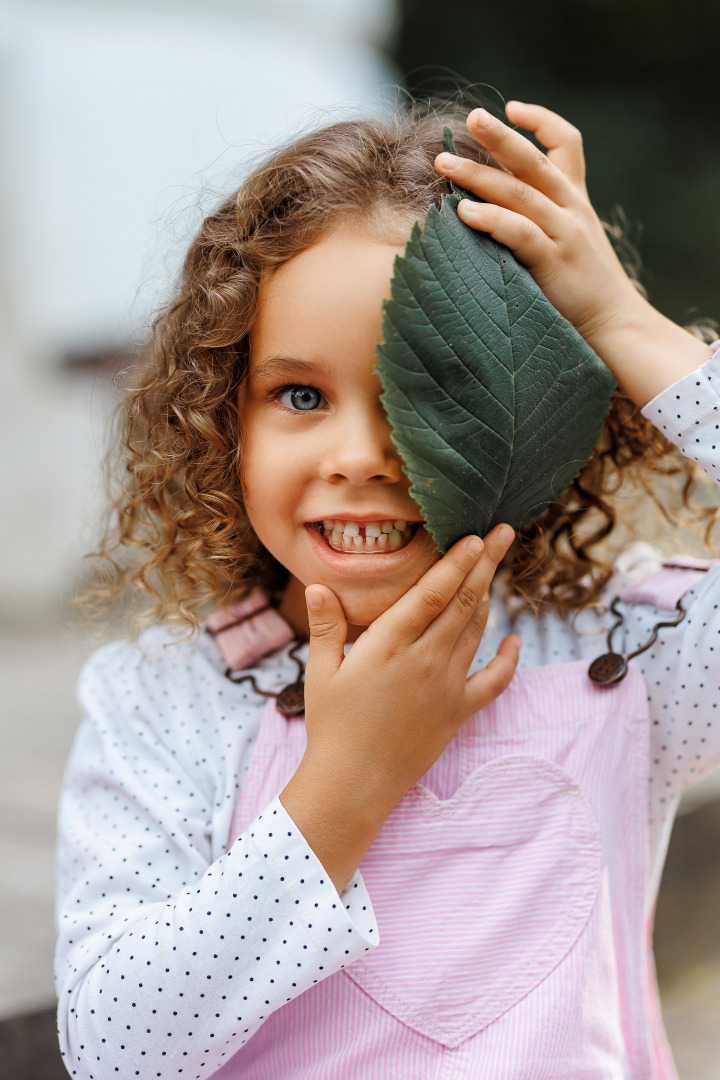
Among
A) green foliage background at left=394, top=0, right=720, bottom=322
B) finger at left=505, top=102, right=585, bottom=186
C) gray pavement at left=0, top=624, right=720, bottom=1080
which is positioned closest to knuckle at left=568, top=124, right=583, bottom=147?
finger at left=505, top=102, right=585, bottom=186

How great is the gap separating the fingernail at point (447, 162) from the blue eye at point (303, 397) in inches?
7.7

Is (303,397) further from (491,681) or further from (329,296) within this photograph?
(491,681)

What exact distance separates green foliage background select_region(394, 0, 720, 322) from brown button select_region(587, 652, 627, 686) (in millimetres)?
1914

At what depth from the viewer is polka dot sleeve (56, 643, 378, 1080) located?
0.69 metres

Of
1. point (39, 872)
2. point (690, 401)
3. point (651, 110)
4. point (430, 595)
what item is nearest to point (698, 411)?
point (690, 401)

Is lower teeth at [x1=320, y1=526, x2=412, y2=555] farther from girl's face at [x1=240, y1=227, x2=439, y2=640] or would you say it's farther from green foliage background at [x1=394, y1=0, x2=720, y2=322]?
green foliage background at [x1=394, y1=0, x2=720, y2=322]

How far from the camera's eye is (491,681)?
81 centimetres

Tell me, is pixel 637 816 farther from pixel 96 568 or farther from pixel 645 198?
pixel 645 198

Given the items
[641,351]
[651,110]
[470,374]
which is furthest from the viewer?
[651,110]

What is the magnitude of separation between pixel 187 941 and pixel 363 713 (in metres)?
0.21

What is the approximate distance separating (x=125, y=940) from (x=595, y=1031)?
41 cm

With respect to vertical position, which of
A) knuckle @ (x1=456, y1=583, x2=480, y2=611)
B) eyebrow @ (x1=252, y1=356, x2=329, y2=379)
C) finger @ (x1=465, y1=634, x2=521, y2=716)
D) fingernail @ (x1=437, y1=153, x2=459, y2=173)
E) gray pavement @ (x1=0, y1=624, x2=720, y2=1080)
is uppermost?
fingernail @ (x1=437, y1=153, x2=459, y2=173)

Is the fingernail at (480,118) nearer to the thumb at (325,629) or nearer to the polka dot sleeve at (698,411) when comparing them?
the polka dot sleeve at (698,411)

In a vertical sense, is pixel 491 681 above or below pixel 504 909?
above
